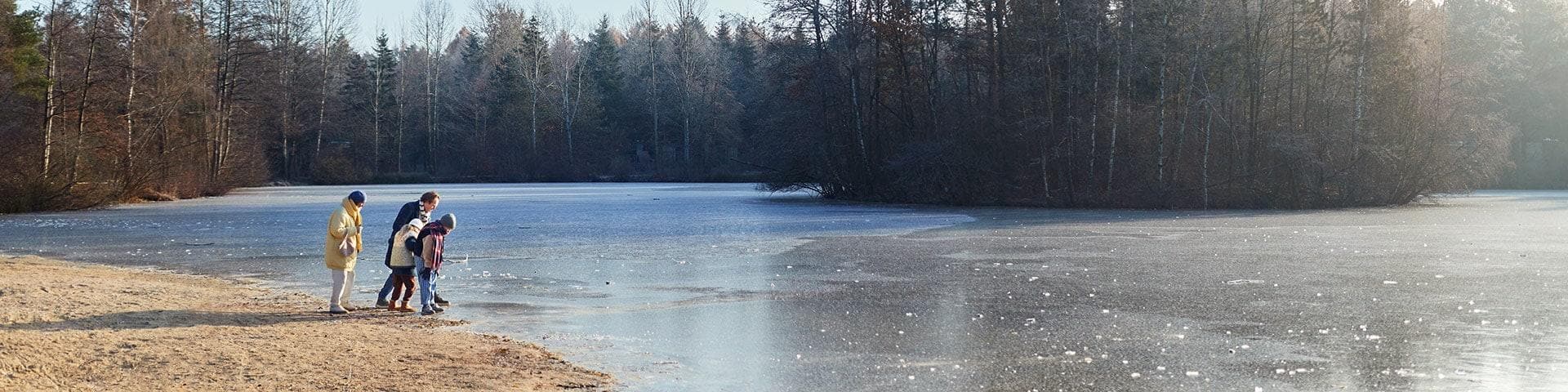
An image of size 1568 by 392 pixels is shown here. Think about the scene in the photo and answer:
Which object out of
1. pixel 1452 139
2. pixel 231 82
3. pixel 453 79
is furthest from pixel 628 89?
pixel 1452 139

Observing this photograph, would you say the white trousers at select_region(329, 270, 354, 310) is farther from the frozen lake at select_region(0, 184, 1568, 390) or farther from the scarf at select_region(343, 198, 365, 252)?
the frozen lake at select_region(0, 184, 1568, 390)

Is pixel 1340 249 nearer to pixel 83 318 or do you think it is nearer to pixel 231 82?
pixel 83 318

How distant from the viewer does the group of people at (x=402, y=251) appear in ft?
38.1

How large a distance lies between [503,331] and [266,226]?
19203 millimetres

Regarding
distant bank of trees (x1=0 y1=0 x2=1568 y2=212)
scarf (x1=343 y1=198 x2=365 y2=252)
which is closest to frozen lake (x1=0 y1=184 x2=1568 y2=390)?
scarf (x1=343 y1=198 x2=365 y2=252)

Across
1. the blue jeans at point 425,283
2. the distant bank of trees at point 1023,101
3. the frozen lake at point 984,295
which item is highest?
the distant bank of trees at point 1023,101

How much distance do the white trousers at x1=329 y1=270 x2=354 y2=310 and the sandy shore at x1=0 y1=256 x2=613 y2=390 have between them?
0.17 m

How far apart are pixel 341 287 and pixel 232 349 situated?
2844mm

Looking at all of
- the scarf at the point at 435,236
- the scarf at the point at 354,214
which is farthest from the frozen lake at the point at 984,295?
the scarf at the point at 354,214

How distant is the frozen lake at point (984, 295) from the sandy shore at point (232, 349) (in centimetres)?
67

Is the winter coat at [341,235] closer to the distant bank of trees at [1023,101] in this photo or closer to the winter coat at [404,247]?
the winter coat at [404,247]

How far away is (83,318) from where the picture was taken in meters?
9.91

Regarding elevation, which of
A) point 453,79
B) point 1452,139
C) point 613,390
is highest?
point 453,79

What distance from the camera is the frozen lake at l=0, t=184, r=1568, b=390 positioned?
8727mm
